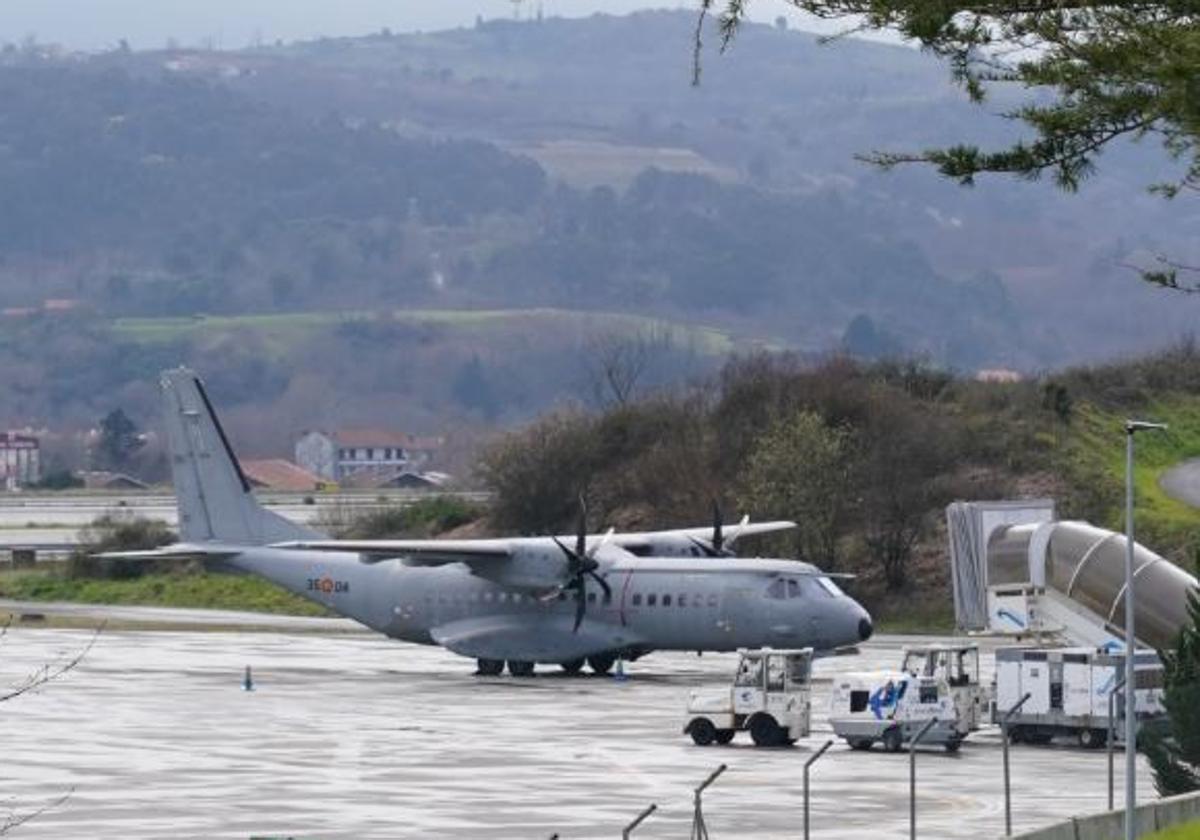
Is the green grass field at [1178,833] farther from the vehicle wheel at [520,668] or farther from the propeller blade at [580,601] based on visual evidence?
the vehicle wheel at [520,668]

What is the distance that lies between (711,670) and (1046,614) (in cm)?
1374

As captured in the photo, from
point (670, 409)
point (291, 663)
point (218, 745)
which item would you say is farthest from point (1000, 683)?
point (670, 409)

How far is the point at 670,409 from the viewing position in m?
104

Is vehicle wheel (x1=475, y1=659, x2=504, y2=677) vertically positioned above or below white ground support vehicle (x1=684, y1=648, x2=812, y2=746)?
below

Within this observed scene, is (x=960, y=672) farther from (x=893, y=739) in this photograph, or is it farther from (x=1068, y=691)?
(x=893, y=739)

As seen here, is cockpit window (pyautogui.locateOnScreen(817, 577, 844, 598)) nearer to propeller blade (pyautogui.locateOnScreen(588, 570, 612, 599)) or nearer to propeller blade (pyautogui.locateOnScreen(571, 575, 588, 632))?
propeller blade (pyautogui.locateOnScreen(588, 570, 612, 599))

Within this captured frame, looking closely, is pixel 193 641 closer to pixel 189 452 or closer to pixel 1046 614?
pixel 189 452

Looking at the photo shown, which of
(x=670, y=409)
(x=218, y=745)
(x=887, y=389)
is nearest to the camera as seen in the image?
(x=218, y=745)

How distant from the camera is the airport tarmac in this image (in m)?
38.1

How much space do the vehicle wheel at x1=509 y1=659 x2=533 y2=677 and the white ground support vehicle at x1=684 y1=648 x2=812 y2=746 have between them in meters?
15.2

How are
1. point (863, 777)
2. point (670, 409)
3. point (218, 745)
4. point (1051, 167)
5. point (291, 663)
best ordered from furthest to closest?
1. point (670, 409)
2. point (291, 663)
3. point (218, 745)
4. point (863, 777)
5. point (1051, 167)

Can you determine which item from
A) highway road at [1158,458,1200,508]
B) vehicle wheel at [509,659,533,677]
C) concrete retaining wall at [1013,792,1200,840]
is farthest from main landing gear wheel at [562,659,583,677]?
highway road at [1158,458,1200,508]

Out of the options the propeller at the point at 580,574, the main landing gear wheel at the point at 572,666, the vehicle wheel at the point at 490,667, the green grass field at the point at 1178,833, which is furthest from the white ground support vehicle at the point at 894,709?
the vehicle wheel at the point at 490,667

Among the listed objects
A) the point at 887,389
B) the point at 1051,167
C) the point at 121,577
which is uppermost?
the point at 1051,167
